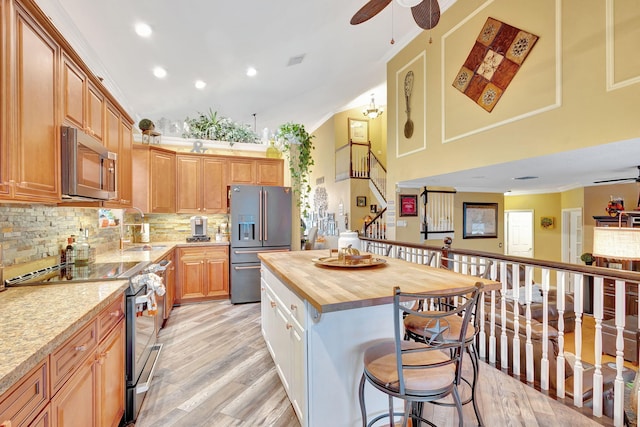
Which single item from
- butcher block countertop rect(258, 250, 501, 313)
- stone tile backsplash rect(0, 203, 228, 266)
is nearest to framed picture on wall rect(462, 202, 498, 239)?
butcher block countertop rect(258, 250, 501, 313)

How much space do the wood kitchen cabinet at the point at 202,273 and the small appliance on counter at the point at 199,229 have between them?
27cm

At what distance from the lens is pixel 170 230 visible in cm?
475

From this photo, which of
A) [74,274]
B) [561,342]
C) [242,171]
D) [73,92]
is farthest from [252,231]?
[561,342]

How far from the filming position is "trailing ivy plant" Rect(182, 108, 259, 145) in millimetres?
4887

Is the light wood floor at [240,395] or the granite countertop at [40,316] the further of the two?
the light wood floor at [240,395]

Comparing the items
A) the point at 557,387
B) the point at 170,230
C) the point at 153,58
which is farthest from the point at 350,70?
the point at 557,387

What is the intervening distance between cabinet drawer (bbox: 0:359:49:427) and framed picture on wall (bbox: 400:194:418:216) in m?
5.95

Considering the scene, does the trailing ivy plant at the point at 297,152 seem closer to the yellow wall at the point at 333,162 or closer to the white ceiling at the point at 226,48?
the white ceiling at the point at 226,48

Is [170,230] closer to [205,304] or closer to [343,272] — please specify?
[205,304]

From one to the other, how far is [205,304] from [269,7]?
155 inches

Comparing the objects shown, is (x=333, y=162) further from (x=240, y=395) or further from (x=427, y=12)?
(x=240, y=395)

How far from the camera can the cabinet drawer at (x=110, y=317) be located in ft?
4.93

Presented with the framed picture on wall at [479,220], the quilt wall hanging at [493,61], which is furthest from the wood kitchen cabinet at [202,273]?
the framed picture on wall at [479,220]

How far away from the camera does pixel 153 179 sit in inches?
166
